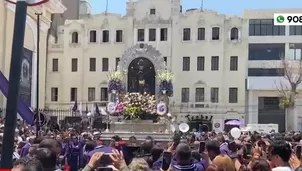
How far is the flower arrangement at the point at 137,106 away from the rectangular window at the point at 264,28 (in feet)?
101

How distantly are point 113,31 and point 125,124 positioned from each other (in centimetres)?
3166

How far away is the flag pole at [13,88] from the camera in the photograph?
2924 mm

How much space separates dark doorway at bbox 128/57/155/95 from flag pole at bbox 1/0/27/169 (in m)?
45.2

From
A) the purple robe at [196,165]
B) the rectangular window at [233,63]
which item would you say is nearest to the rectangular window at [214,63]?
the rectangular window at [233,63]

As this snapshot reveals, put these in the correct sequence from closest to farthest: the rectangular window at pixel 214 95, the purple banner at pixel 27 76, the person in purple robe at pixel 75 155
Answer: the person in purple robe at pixel 75 155, the purple banner at pixel 27 76, the rectangular window at pixel 214 95

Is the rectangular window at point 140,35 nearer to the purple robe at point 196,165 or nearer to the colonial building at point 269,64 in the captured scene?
the colonial building at point 269,64

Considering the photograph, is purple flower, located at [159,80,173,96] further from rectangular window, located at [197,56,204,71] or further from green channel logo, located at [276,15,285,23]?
green channel logo, located at [276,15,285,23]

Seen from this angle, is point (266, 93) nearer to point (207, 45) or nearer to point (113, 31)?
point (207, 45)

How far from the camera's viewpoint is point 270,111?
168 feet

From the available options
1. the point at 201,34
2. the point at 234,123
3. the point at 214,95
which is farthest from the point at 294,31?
the point at 234,123

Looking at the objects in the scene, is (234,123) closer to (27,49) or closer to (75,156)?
(27,49)

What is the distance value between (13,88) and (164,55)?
48.1 meters

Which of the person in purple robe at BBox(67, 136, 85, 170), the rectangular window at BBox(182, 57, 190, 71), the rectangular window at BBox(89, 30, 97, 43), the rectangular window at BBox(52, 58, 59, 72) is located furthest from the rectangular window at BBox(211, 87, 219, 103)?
the person in purple robe at BBox(67, 136, 85, 170)

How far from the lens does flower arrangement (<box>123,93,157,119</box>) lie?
70.3 feet
